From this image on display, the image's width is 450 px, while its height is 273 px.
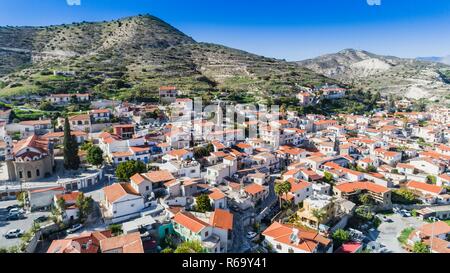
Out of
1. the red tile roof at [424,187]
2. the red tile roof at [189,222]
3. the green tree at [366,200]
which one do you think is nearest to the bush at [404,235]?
the green tree at [366,200]

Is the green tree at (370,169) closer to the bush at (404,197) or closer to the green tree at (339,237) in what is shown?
the bush at (404,197)

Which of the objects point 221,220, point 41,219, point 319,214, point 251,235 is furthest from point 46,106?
point 319,214

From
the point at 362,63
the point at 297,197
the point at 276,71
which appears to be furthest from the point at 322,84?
the point at 362,63

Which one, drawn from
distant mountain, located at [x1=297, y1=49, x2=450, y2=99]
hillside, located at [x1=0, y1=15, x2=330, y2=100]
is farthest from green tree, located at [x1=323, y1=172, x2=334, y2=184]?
distant mountain, located at [x1=297, y1=49, x2=450, y2=99]

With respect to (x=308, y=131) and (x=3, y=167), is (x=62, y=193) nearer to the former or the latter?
(x=3, y=167)

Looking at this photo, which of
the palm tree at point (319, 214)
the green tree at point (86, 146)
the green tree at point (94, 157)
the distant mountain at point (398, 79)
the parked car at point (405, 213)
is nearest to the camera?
the palm tree at point (319, 214)

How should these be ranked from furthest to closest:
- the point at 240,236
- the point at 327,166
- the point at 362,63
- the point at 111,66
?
the point at 362,63, the point at 111,66, the point at 327,166, the point at 240,236

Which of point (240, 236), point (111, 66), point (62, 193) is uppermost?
point (111, 66)

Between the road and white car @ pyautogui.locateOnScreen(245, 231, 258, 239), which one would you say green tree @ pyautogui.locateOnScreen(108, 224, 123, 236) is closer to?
the road
